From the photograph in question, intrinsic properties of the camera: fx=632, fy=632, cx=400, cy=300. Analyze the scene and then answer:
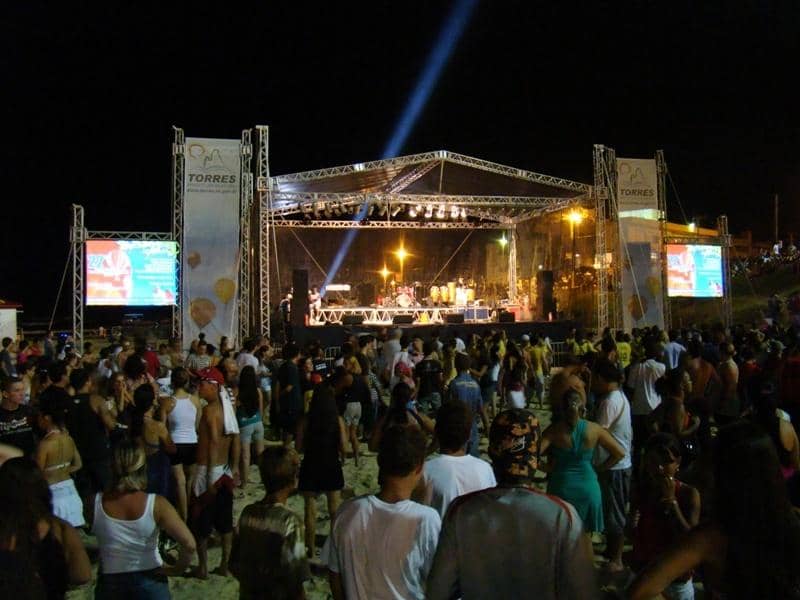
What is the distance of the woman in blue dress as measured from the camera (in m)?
3.77

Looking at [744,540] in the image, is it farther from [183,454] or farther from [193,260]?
[193,260]

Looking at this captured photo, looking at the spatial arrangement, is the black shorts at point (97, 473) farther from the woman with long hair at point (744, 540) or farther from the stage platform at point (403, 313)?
the stage platform at point (403, 313)

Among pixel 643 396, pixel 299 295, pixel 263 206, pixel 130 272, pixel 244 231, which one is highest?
pixel 263 206

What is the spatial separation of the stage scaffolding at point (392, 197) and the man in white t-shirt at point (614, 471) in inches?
489

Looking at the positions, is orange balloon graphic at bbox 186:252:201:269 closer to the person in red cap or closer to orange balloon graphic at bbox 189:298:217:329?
orange balloon graphic at bbox 189:298:217:329

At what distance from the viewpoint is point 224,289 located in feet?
49.4

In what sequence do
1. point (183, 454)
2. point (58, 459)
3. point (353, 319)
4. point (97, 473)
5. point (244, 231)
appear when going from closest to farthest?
point (58, 459) → point (97, 473) → point (183, 454) → point (244, 231) → point (353, 319)

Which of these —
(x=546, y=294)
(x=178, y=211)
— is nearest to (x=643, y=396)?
(x=178, y=211)

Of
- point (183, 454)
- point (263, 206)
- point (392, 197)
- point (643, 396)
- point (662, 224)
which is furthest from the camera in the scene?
point (392, 197)

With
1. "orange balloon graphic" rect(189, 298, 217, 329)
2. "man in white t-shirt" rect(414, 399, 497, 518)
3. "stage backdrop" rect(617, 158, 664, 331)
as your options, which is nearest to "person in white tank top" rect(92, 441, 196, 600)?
"man in white t-shirt" rect(414, 399, 497, 518)

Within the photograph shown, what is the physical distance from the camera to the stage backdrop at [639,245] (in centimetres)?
1784

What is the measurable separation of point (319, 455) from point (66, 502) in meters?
1.68

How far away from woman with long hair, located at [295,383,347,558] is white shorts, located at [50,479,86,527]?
148 centimetres

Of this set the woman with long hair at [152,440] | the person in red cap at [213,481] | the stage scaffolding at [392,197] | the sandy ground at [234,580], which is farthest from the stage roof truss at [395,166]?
the woman with long hair at [152,440]
